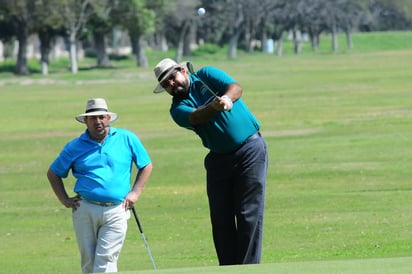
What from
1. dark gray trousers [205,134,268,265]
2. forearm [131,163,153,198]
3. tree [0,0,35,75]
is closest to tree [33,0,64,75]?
tree [0,0,35,75]

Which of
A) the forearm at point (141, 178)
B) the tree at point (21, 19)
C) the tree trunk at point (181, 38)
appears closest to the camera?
the forearm at point (141, 178)

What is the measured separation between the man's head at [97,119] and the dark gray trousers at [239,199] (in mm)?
970

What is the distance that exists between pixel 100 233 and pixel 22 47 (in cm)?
8429

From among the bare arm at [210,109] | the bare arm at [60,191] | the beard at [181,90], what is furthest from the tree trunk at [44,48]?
the bare arm at [210,109]

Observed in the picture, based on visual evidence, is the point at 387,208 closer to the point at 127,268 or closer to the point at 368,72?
the point at 127,268

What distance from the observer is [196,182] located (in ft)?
74.3

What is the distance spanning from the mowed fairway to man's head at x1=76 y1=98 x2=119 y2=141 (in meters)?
1.95

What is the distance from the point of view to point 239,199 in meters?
10.6

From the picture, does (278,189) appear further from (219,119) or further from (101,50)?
(101,50)

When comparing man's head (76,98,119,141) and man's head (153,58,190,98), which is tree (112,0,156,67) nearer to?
man's head (76,98,119,141)

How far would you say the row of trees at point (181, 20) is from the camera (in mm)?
93375

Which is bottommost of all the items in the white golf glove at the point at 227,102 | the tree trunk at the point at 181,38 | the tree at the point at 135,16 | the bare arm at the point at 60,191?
the tree trunk at the point at 181,38

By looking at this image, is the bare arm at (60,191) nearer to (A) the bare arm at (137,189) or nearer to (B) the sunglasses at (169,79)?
(A) the bare arm at (137,189)

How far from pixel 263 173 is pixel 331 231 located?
547 cm
